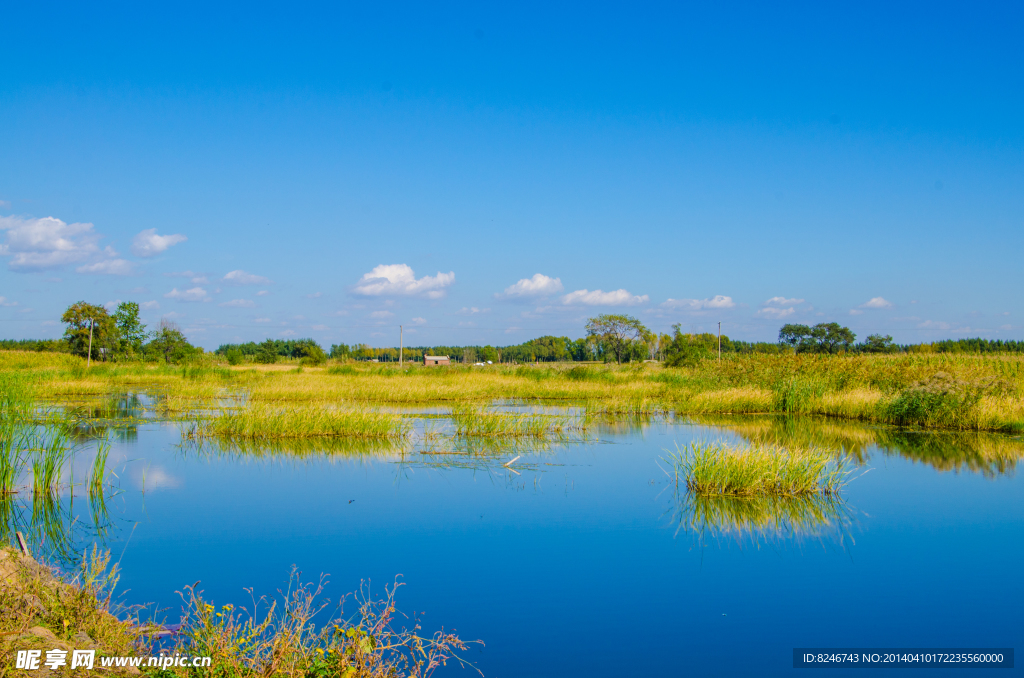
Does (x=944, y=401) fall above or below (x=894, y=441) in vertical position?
above

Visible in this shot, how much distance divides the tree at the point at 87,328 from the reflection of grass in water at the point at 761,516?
42537 mm

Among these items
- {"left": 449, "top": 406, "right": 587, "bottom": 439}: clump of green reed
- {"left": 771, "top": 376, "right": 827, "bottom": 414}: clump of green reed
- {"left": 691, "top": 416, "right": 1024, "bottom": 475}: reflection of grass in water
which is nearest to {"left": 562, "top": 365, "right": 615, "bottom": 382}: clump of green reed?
{"left": 771, "top": 376, "right": 827, "bottom": 414}: clump of green reed

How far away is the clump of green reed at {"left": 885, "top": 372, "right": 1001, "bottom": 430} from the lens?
52.7 ft

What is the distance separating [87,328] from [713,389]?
3878 centimetres

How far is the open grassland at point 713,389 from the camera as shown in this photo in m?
16.5

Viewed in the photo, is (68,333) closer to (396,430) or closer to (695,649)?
(396,430)

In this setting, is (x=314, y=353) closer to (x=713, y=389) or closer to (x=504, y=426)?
(x=713, y=389)

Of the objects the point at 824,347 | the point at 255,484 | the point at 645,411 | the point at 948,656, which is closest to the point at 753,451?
the point at 948,656

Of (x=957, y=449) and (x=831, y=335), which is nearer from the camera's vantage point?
(x=957, y=449)

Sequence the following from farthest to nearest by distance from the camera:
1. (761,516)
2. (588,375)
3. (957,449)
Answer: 1. (588,375)
2. (957,449)
3. (761,516)

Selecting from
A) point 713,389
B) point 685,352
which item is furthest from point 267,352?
point 713,389

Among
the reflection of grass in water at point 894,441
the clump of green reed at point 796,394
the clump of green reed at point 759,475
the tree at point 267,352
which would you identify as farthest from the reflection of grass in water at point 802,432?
the tree at point 267,352

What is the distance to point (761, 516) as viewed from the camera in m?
8.09

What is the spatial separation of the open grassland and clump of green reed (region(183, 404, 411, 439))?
1.22 meters
